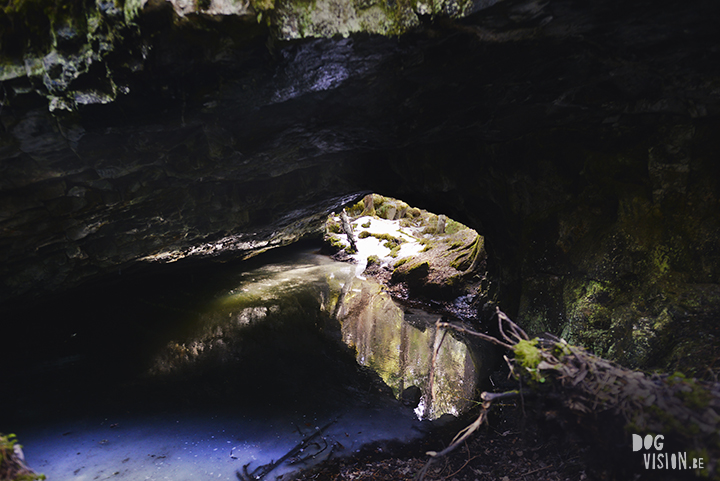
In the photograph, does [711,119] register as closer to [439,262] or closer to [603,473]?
[603,473]

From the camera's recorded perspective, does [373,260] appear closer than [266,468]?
No

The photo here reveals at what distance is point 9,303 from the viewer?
8.44 meters

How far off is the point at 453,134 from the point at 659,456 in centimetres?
551

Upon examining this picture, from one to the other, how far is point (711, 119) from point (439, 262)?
8840 millimetres

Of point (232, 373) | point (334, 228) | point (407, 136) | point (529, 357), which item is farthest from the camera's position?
point (334, 228)

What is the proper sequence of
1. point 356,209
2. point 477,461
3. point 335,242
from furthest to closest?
point 356,209 → point 335,242 → point 477,461

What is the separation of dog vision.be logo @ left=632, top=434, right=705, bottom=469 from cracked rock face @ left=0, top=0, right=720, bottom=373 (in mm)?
2786

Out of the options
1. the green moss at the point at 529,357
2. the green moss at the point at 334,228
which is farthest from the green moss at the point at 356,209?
the green moss at the point at 529,357

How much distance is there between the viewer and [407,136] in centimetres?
641

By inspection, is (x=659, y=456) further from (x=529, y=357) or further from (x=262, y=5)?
(x=262, y=5)

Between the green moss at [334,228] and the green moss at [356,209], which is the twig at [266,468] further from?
the green moss at [356,209]

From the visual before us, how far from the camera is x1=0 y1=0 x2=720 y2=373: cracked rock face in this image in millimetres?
3578

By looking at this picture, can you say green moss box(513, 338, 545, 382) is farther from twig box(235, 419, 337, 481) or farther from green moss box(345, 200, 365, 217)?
green moss box(345, 200, 365, 217)

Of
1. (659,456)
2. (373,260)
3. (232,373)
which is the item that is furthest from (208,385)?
(373,260)
